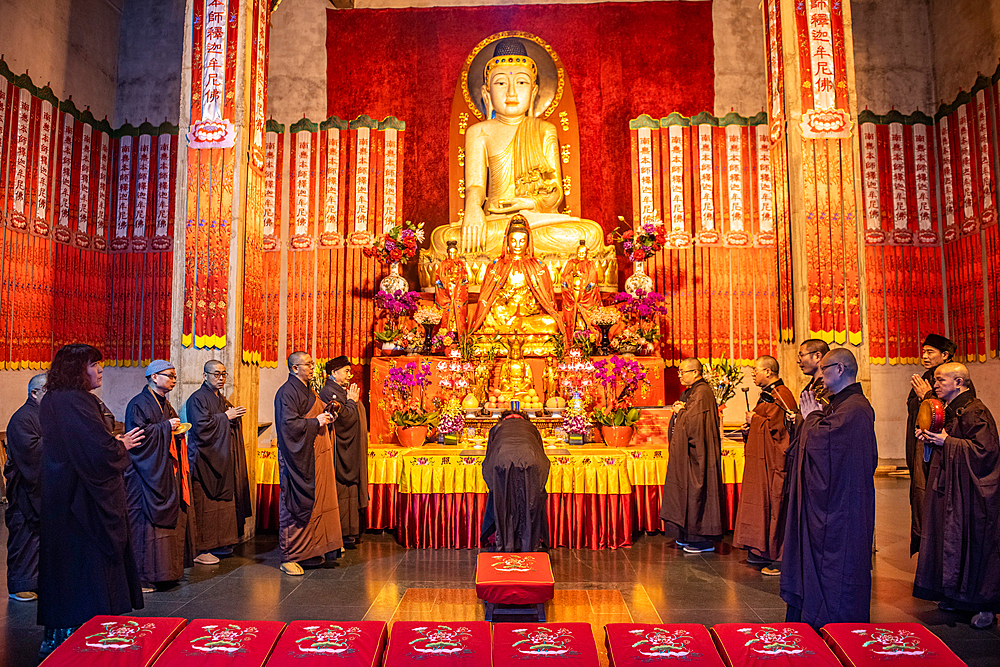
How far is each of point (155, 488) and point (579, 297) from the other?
5.01 metres

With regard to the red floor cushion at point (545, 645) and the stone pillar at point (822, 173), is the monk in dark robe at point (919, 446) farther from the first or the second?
the red floor cushion at point (545, 645)

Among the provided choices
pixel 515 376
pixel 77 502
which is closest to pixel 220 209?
pixel 515 376

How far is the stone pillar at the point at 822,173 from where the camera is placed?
219 inches


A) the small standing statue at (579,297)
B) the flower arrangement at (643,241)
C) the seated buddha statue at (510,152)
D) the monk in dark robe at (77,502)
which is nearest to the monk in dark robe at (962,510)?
the monk in dark robe at (77,502)

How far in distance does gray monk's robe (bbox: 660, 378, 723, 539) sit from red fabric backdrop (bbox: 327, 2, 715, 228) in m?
5.15

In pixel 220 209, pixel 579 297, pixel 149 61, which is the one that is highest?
pixel 149 61

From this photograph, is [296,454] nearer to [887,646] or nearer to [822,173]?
[887,646]

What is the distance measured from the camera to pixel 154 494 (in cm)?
423

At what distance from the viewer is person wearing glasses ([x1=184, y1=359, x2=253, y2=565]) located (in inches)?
191

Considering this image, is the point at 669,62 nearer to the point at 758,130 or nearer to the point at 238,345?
the point at 758,130

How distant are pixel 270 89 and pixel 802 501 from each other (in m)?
9.35

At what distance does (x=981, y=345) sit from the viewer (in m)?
8.40

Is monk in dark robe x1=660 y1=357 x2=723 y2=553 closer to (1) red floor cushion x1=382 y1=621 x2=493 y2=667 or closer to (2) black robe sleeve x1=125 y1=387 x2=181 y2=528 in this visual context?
(1) red floor cushion x1=382 y1=621 x2=493 y2=667

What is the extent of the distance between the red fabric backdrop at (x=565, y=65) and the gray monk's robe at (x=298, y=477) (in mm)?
5827
